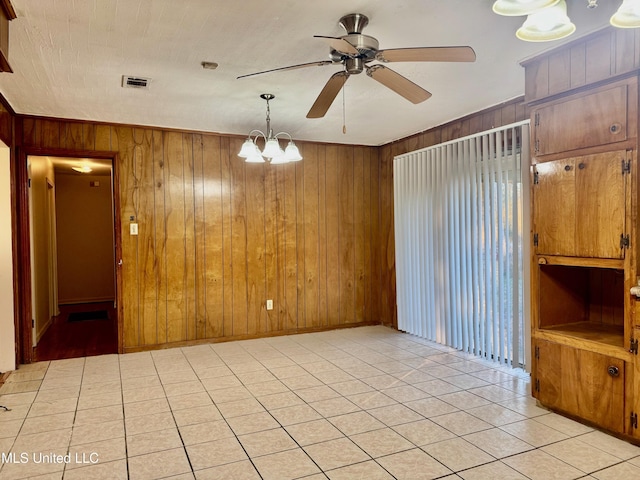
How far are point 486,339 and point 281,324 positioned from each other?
2387mm

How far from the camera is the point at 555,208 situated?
2871mm

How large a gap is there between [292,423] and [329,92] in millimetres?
2122

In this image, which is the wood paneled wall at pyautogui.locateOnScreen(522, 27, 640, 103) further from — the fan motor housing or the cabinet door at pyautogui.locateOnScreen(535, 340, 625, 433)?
the cabinet door at pyautogui.locateOnScreen(535, 340, 625, 433)

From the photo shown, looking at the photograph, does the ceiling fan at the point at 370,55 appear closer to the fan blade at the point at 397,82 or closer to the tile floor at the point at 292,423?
the fan blade at the point at 397,82

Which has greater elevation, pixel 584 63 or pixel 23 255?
pixel 584 63

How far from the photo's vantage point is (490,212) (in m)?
3.98

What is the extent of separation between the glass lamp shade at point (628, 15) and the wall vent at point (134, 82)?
290 cm

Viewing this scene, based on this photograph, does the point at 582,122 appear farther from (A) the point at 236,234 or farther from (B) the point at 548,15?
(A) the point at 236,234

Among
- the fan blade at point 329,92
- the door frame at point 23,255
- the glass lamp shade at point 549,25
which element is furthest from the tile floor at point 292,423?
the glass lamp shade at point 549,25

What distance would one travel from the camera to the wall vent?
318cm

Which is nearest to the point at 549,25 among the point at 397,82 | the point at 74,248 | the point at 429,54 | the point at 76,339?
the point at 429,54

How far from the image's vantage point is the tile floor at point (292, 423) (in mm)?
2303

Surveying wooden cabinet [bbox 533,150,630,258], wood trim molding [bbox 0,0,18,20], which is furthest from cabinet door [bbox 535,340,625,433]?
wood trim molding [bbox 0,0,18,20]

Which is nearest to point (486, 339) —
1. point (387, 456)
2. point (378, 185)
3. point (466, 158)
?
point (466, 158)
